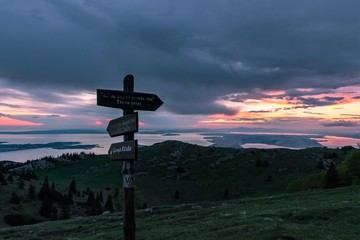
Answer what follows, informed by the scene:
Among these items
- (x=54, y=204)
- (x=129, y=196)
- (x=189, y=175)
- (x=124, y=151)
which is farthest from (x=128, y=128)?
(x=189, y=175)

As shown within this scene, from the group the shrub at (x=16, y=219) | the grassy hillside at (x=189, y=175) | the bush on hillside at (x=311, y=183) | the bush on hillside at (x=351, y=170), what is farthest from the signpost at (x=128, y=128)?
the grassy hillside at (x=189, y=175)

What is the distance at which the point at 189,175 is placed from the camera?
148m

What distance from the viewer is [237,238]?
18.7 metres

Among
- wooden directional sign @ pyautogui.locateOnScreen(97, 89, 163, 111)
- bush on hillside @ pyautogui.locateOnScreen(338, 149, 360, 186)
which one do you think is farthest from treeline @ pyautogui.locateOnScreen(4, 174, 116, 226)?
wooden directional sign @ pyautogui.locateOnScreen(97, 89, 163, 111)

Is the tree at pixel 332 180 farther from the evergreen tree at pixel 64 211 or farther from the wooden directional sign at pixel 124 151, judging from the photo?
the wooden directional sign at pixel 124 151

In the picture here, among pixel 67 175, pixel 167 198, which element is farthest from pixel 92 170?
pixel 167 198

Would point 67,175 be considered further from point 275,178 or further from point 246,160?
point 275,178

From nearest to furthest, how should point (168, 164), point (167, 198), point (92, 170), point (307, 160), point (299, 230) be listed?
point (299, 230)
point (167, 198)
point (307, 160)
point (168, 164)
point (92, 170)

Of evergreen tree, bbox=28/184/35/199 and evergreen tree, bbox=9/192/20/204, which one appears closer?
evergreen tree, bbox=9/192/20/204

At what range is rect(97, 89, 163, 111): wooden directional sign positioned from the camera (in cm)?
1356

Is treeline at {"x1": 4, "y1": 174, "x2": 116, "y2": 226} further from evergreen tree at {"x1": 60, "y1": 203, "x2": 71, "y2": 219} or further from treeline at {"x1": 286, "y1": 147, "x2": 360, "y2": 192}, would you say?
treeline at {"x1": 286, "y1": 147, "x2": 360, "y2": 192}

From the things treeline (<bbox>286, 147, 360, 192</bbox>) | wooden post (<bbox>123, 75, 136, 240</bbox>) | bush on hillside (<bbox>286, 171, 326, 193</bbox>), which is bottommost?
bush on hillside (<bbox>286, 171, 326, 193</bbox>)

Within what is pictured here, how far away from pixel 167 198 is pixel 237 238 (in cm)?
10548

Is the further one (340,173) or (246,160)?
(246,160)
